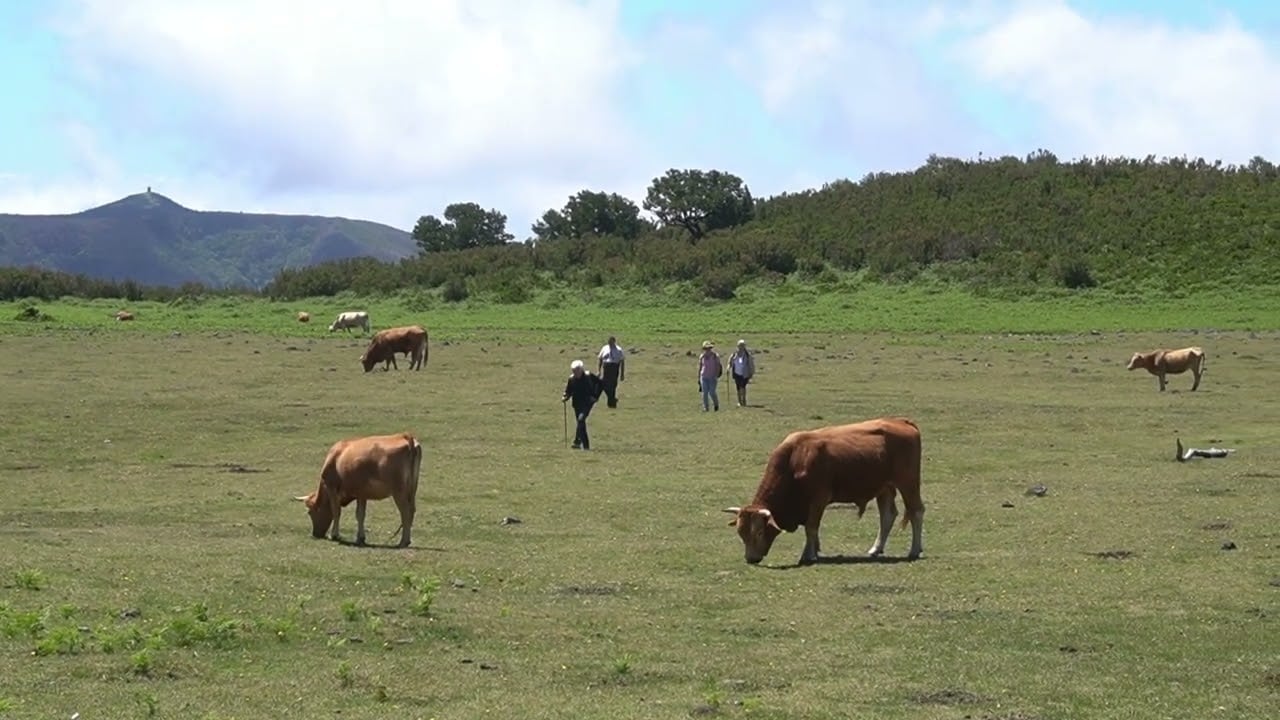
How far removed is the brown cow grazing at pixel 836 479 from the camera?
2006 cm

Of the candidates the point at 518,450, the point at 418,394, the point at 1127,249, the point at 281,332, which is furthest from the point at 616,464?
the point at 1127,249

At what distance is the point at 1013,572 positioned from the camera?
18.6 m

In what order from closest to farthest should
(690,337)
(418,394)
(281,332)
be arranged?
(418,394), (690,337), (281,332)

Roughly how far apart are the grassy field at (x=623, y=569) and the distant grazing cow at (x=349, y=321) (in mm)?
27562

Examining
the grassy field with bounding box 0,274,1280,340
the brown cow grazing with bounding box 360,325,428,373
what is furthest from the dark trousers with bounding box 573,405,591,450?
the grassy field with bounding box 0,274,1280,340

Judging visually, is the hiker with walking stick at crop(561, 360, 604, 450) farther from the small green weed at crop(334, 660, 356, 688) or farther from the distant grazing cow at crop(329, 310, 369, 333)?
the distant grazing cow at crop(329, 310, 369, 333)

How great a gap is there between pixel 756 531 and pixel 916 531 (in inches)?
76.3

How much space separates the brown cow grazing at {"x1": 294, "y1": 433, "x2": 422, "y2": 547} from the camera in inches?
833

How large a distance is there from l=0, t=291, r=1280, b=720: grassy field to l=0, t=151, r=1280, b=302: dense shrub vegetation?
1418 inches

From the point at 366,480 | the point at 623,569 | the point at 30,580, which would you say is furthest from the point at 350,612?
the point at 366,480

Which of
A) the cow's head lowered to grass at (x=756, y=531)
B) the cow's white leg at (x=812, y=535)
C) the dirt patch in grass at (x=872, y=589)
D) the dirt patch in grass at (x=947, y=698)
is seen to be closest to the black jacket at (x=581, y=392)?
the cow's white leg at (x=812, y=535)

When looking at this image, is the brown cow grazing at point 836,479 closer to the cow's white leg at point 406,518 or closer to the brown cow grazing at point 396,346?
the cow's white leg at point 406,518

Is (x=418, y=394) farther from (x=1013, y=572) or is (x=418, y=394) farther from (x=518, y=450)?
(x=1013, y=572)

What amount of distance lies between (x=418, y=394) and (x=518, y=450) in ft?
41.3
